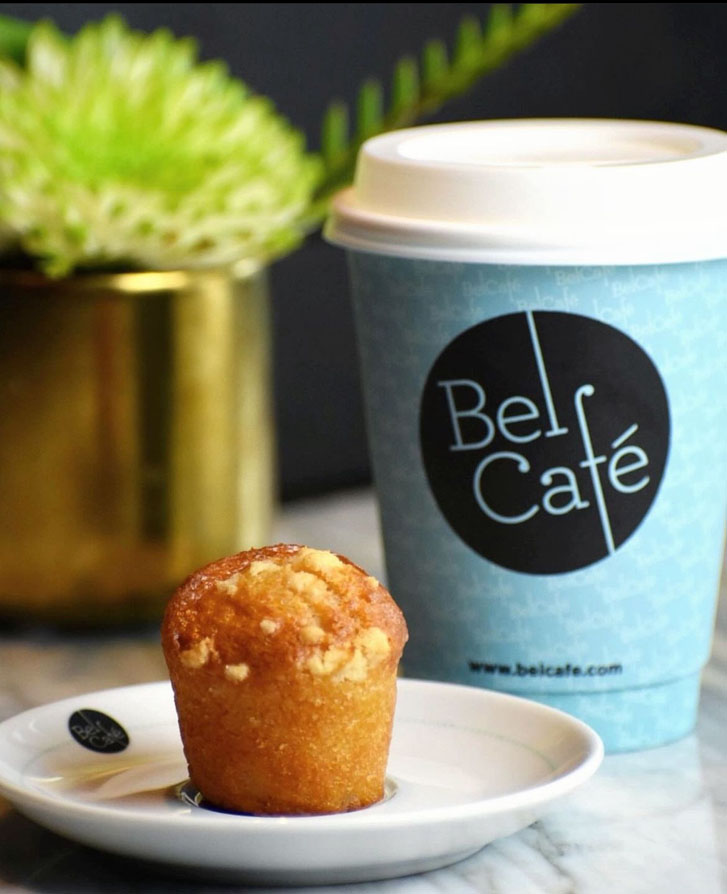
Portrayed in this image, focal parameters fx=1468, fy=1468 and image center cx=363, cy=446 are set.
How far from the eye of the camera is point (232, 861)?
0.46m

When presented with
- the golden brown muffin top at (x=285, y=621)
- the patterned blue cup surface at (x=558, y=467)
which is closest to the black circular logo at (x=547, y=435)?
the patterned blue cup surface at (x=558, y=467)

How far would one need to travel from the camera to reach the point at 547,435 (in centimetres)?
60

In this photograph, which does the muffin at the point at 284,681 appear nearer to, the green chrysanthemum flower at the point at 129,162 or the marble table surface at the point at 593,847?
the marble table surface at the point at 593,847

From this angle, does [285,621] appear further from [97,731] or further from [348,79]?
[348,79]

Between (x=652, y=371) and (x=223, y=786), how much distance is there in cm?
24

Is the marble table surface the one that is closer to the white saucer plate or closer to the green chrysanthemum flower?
the white saucer plate

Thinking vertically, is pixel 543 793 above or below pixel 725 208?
below

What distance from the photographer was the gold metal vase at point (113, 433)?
29.7 inches

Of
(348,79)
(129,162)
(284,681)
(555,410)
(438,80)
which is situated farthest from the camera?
(348,79)

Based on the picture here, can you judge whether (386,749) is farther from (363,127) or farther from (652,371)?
(363,127)

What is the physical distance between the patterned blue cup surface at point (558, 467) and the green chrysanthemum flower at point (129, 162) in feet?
0.43

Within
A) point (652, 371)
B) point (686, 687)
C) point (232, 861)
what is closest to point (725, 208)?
point (652, 371)

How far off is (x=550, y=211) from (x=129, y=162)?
26 centimetres

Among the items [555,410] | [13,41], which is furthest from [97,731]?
[13,41]
